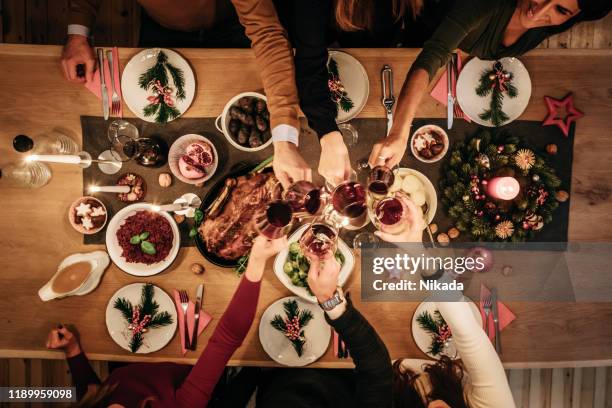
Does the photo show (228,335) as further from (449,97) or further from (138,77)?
(449,97)

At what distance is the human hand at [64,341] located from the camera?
182 cm

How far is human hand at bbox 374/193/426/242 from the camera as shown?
1.70 metres

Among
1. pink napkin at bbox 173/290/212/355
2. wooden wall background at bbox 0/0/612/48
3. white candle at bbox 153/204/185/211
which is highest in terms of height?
wooden wall background at bbox 0/0/612/48

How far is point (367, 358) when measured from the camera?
1.69m

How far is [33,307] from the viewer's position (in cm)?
189

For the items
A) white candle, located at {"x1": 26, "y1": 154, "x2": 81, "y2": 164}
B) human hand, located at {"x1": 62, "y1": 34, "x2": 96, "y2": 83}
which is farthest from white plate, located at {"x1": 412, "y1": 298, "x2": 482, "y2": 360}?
human hand, located at {"x1": 62, "y1": 34, "x2": 96, "y2": 83}

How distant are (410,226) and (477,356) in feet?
2.17

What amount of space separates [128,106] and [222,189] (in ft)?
1.99

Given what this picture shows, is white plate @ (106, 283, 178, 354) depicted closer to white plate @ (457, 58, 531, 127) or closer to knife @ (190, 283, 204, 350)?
knife @ (190, 283, 204, 350)

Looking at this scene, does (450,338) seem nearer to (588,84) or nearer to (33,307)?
(588,84)

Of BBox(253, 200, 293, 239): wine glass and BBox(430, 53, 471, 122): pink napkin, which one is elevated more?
BBox(430, 53, 471, 122): pink napkin

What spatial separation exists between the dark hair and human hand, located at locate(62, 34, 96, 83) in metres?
2.06

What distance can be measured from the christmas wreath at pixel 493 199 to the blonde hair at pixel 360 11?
736 mm

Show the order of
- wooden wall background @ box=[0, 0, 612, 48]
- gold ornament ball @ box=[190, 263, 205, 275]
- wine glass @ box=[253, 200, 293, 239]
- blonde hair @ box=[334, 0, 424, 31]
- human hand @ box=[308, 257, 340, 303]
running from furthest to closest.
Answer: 1. wooden wall background @ box=[0, 0, 612, 48]
2. gold ornament ball @ box=[190, 263, 205, 275]
3. blonde hair @ box=[334, 0, 424, 31]
4. human hand @ box=[308, 257, 340, 303]
5. wine glass @ box=[253, 200, 293, 239]
